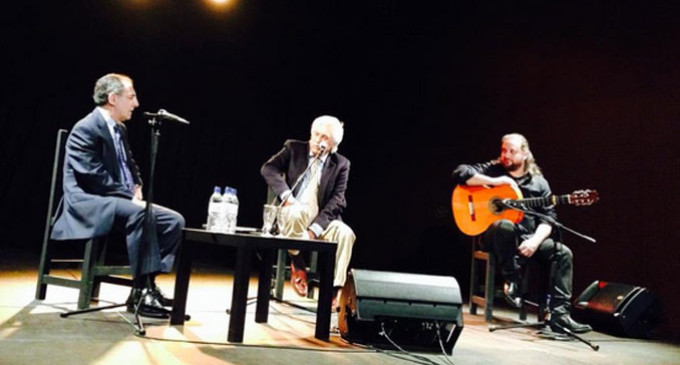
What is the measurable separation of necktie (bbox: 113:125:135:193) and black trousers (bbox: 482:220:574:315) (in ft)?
7.02

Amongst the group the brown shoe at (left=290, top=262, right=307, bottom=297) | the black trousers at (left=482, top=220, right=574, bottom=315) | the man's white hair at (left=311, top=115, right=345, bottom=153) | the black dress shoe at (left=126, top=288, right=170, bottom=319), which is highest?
the man's white hair at (left=311, top=115, right=345, bottom=153)

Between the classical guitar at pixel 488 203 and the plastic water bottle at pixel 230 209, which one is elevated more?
the classical guitar at pixel 488 203

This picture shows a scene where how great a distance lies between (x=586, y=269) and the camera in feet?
14.1

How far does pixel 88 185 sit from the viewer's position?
275 centimetres

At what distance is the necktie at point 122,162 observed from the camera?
290cm

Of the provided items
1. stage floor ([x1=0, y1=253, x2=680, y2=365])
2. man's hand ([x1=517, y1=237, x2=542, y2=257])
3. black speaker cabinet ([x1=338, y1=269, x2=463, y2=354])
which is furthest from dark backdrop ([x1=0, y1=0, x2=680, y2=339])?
black speaker cabinet ([x1=338, y1=269, x2=463, y2=354])

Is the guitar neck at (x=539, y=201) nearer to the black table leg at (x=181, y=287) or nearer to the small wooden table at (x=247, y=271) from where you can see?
the small wooden table at (x=247, y=271)

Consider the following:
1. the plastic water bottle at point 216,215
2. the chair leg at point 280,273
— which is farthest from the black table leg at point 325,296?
the chair leg at point 280,273

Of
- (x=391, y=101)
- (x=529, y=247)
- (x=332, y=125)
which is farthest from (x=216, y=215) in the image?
(x=391, y=101)

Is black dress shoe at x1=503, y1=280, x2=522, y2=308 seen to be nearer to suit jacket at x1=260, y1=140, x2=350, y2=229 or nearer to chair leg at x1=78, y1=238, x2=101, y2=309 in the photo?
suit jacket at x1=260, y1=140, x2=350, y2=229

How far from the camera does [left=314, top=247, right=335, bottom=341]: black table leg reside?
2.42 m

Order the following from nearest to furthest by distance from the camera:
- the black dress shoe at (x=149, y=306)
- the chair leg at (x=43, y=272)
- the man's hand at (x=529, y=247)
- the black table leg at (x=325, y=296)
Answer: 1. the black table leg at (x=325, y=296)
2. the black dress shoe at (x=149, y=306)
3. the chair leg at (x=43, y=272)
4. the man's hand at (x=529, y=247)

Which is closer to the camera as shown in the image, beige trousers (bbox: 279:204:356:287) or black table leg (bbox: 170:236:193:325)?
black table leg (bbox: 170:236:193:325)

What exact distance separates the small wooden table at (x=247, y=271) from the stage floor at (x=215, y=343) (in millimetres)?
71
